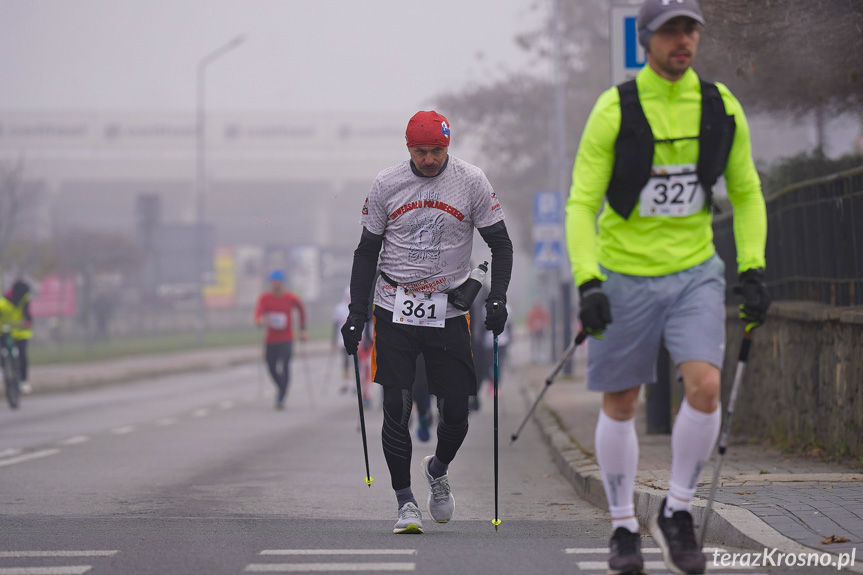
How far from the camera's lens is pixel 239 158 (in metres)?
88.0

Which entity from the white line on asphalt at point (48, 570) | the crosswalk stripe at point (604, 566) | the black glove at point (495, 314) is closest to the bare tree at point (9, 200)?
the black glove at point (495, 314)

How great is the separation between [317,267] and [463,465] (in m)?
53.5

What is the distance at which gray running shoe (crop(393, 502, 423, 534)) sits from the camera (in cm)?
615

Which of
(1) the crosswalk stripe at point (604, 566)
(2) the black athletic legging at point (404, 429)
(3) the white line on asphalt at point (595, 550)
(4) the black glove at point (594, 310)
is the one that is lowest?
(3) the white line on asphalt at point (595, 550)

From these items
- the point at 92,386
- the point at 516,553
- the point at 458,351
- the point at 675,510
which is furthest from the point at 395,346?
the point at 92,386

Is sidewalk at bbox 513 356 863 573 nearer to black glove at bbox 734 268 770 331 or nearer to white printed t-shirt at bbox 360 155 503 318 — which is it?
black glove at bbox 734 268 770 331

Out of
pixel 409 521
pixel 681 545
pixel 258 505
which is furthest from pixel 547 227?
pixel 681 545

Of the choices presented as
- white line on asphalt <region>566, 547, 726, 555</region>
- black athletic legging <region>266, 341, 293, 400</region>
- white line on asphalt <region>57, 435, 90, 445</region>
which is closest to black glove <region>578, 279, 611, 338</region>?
white line on asphalt <region>566, 547, 726, 555</region>

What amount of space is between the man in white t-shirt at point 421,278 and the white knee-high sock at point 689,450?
1.54 m

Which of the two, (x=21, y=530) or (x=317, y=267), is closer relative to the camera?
(x=21, y=530)

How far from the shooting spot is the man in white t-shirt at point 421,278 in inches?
241

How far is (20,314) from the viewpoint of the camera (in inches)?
744

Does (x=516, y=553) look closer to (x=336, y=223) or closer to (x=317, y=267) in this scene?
(x=317, y=267)

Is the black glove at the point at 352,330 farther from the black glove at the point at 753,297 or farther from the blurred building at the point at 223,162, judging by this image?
the blurred building at the point at 223,162
